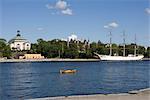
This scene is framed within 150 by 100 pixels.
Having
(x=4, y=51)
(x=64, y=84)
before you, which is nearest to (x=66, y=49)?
(x=4, y=51)

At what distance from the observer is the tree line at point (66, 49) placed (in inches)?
4872

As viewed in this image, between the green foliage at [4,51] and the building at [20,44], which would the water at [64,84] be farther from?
the building at [20,44]

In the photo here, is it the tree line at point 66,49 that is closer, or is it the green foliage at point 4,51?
the green foliage at point 4,51

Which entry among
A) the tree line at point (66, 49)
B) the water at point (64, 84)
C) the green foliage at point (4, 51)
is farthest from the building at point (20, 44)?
the water at point (64, 84)

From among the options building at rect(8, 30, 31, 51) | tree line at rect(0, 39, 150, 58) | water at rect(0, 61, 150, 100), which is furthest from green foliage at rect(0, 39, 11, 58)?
water at rect(0, 61, 150, 100)

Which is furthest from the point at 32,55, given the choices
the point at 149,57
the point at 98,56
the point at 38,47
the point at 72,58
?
the point at 149,57

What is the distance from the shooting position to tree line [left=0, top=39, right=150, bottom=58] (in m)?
124

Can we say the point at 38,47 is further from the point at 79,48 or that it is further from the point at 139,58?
the point at 139,58

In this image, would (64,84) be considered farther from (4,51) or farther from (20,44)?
(20,44)

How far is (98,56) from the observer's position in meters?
127

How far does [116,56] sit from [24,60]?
3242cm

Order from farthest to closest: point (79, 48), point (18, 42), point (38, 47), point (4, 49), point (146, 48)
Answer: point (146, 48) → point (18, 42) → point (79, 48) → point (38, 47) → point (4, 49)

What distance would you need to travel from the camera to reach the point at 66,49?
127250mm

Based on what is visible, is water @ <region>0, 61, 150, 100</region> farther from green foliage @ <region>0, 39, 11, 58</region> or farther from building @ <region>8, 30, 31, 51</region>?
building @ <region>8, 30, 31, 51</region>
